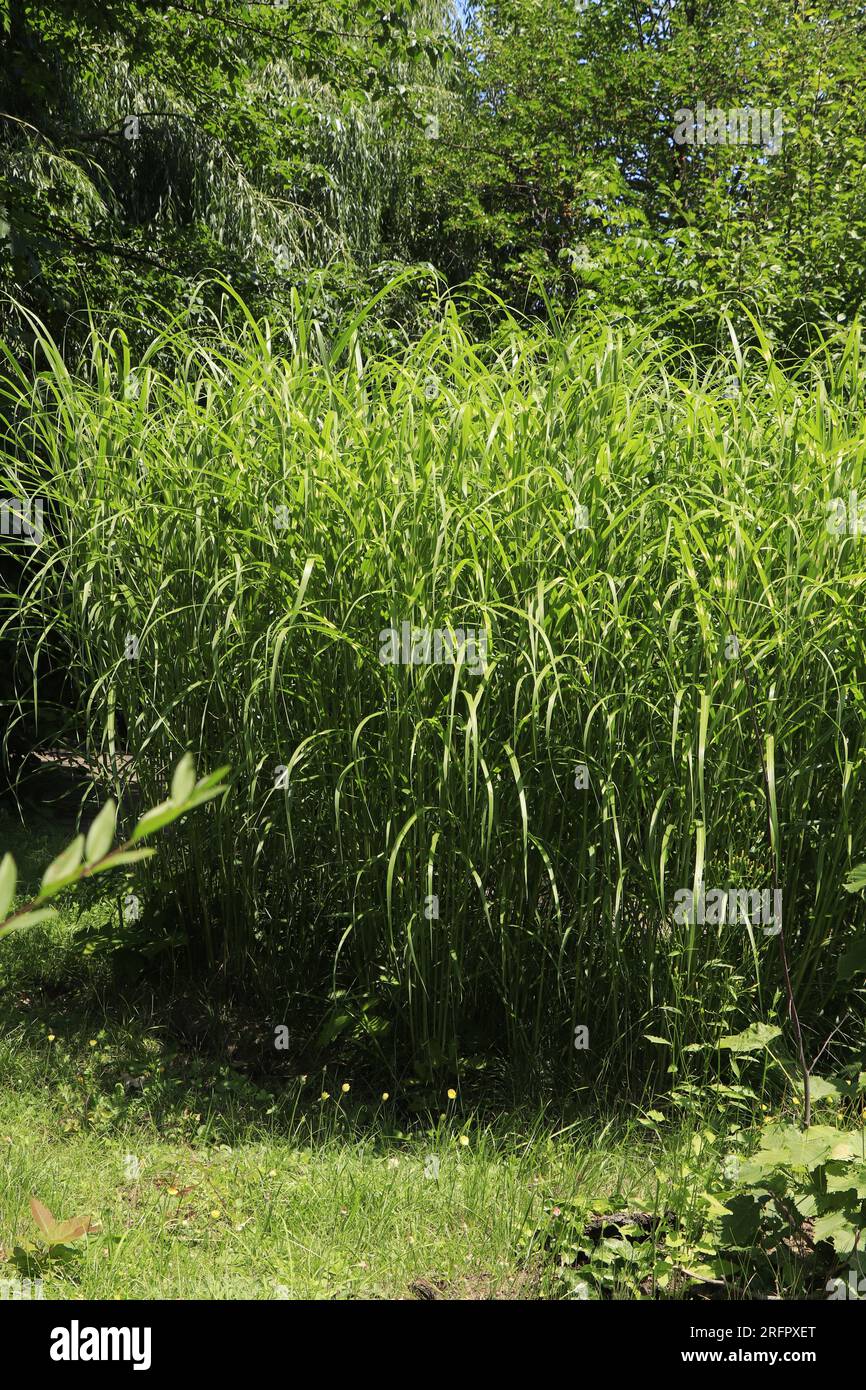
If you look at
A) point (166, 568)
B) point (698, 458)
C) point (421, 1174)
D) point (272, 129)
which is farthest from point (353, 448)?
point (272, 129)

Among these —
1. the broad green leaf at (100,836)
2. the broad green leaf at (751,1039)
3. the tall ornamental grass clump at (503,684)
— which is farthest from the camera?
the tall ornamental grass clump at (503,684)

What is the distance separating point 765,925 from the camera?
7.77 ft

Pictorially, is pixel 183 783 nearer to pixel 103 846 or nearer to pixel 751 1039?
pixel 103 846

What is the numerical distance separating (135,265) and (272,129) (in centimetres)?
107

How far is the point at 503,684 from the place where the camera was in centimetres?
245

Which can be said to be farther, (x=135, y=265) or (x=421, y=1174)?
(x=135, y=265)

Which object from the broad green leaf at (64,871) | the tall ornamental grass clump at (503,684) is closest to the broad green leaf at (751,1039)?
the tall ornamental grass clump at (503,684)

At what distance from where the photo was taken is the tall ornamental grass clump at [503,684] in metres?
2.37

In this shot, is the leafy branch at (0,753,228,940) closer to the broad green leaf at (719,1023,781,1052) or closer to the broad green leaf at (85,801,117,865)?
the broad green leaf at (85,801,117,865)

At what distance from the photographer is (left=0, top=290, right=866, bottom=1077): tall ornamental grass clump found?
7.76 ft

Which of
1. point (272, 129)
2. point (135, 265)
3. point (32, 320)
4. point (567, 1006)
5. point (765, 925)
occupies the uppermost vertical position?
point (272, 129)

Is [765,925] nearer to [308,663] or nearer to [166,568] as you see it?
[308,663]

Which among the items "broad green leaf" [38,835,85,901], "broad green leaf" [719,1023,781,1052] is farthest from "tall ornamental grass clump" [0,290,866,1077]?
"broad green leaf" [38,835,85,901]

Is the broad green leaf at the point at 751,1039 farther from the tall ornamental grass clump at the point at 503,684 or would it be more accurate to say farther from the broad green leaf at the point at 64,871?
the broad green leaf at the point at 64,871
